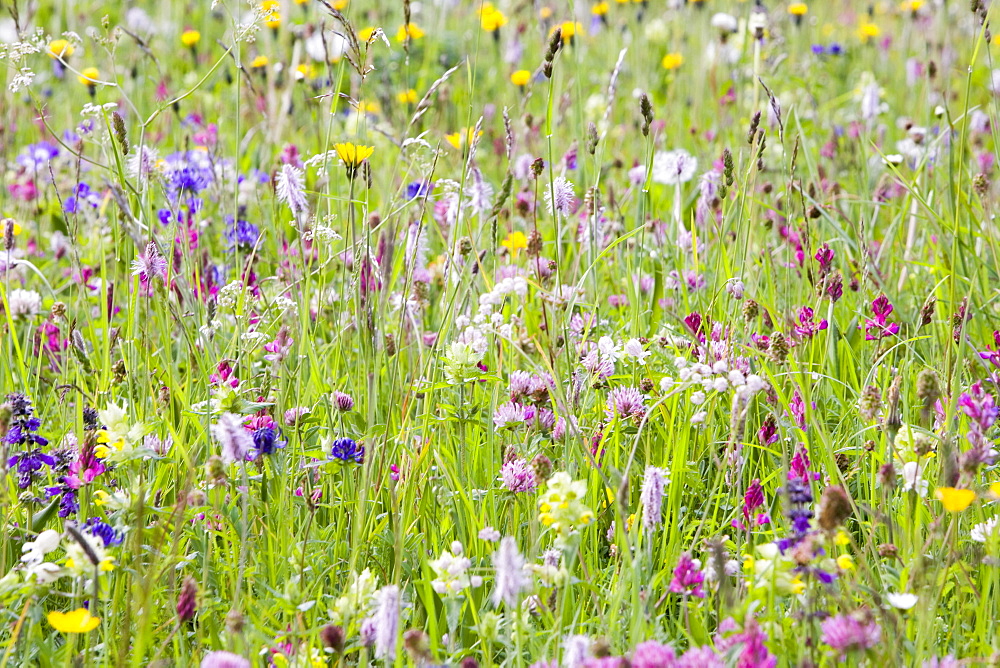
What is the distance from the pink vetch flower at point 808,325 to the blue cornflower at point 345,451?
0.78 meters

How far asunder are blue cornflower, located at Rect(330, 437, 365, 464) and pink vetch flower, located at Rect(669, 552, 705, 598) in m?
0.53

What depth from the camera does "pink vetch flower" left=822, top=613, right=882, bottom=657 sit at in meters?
1.05

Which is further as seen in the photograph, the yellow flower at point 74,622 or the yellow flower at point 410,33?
the yellow flower at point 410,33

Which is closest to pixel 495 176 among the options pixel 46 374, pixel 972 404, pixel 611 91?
pixel 611 91

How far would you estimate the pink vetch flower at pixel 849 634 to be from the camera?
3.43 ft

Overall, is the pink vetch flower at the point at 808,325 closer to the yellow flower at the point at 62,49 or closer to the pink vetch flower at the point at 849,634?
the pink vetch flower at the point at 849,634

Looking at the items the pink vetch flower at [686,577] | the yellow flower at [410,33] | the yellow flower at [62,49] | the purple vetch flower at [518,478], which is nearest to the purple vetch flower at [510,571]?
the pink vetch flower at [686,577]

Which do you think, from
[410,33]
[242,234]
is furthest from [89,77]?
[410,33]

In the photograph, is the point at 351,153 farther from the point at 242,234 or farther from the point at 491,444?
the point at 242,234

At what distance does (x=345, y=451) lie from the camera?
151 cm

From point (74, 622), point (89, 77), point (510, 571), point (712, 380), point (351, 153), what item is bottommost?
point (74, 622)

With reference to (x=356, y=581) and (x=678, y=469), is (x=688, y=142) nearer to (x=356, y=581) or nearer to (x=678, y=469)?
(x=678, y=469)

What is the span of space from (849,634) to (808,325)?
865 mm

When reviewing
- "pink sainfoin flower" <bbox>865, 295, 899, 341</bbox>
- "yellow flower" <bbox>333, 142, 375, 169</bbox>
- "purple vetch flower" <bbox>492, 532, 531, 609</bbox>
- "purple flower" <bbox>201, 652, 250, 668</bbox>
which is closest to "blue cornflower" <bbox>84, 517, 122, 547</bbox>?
"purple flower" <bbox>201, 652, 250, 668</bbox>
